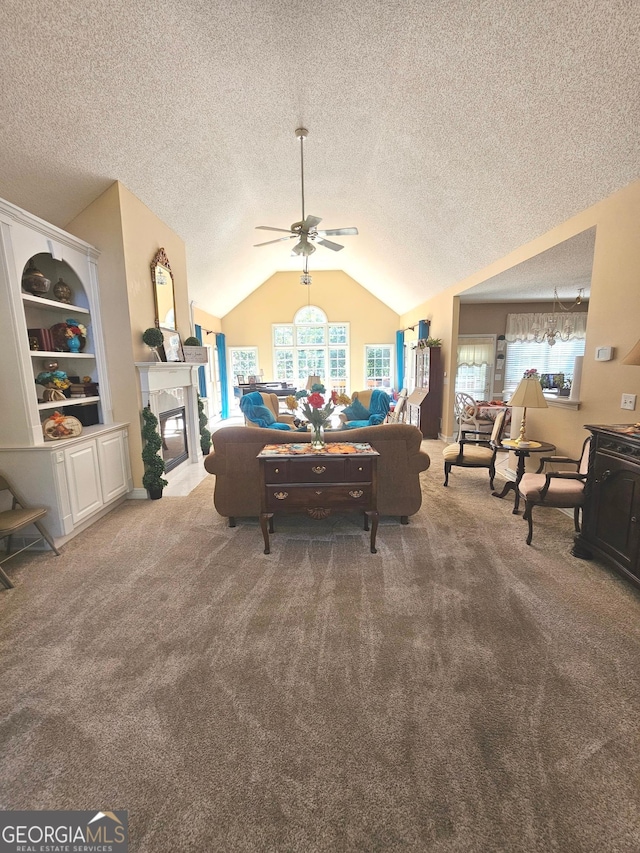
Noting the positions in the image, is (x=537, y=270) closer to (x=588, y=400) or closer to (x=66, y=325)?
(x=588, y=400)

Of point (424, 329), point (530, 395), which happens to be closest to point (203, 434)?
point (530, 395)

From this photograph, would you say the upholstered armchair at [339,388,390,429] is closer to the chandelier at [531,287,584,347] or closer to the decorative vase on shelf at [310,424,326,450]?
the decorative vase on shelf at [310,424,326,450]

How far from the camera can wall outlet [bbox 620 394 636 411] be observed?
2920 mm

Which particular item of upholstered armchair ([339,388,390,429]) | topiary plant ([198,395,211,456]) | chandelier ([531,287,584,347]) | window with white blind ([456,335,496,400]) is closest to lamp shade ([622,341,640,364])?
upholstered armchair ([339,388,390,429])

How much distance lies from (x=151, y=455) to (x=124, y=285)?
192 centimetres

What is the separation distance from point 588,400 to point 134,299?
4.88m

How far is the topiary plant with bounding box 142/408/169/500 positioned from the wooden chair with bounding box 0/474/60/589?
1.22 metres

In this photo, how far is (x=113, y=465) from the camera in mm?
3982

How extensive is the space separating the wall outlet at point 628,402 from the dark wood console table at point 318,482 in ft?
6.82

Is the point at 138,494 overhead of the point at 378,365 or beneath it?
beneath

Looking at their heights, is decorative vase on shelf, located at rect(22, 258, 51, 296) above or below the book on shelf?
above

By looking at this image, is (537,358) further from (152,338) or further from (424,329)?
(152,338)

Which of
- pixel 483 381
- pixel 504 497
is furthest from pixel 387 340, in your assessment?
pixel 504 497

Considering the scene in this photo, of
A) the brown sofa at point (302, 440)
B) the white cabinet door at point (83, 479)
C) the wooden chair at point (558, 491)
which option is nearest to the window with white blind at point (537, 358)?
the wooden chair at point (558, 491)
